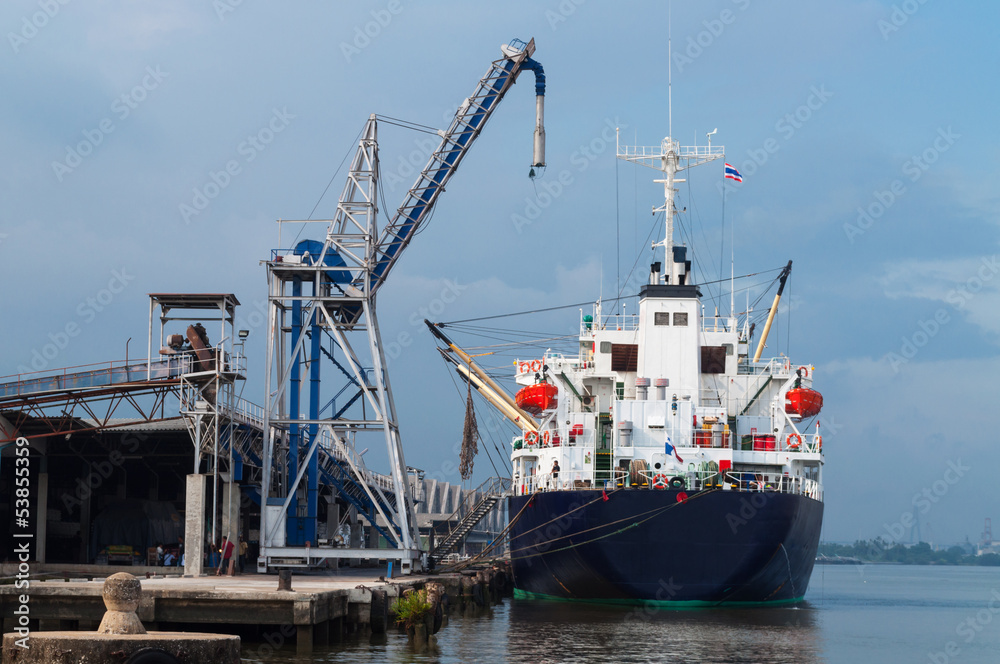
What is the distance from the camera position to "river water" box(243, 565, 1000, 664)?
2680 cm

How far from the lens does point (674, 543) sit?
117 feet

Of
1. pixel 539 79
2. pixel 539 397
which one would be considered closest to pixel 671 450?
pixel 539 397

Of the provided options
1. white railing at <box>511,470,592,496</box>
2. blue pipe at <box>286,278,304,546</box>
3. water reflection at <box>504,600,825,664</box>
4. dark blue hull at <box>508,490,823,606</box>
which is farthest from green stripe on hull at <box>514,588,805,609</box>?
blue pipe at <box>286,278,304,546</box>

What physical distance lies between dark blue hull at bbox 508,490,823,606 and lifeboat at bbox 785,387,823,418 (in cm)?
496

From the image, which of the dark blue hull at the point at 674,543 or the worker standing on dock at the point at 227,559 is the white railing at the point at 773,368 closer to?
the dark blue hull at the point at 674,543

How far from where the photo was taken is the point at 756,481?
38.5m

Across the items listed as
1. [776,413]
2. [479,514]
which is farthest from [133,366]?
[776,413]

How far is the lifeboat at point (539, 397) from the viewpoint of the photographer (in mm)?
43156

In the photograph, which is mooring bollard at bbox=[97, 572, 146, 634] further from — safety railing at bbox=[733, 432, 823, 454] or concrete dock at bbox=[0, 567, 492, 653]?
safety railing at bbox=[733, 432, 823, 454]

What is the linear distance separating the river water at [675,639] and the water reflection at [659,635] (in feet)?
0.09

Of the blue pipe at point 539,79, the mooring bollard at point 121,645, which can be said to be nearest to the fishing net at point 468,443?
the blue pipe at point 539,79

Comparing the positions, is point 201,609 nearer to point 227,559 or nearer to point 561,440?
point 227,559

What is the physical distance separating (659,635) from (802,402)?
14219 mm

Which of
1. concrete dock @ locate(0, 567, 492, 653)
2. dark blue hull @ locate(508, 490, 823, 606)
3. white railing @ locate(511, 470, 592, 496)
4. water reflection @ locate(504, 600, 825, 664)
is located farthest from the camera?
white railing @ locate(511, 470, 592, 496)
